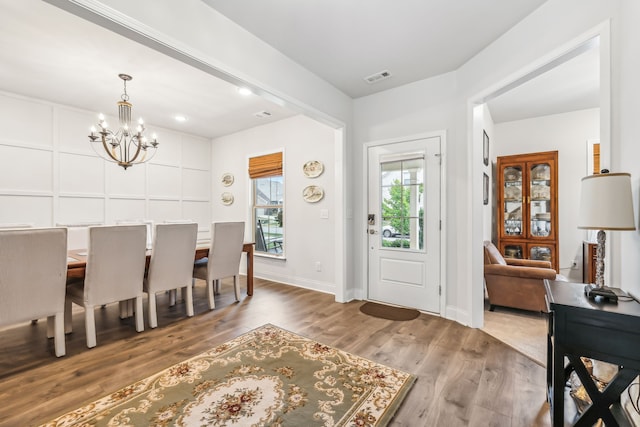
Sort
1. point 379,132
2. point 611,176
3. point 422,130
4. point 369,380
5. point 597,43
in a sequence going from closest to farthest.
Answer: point 611,176 < point 597,43 < point 369,380 < point 422,130 < point 379,132

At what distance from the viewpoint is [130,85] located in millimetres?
3424

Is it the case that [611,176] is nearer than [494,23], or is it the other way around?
[611,176]

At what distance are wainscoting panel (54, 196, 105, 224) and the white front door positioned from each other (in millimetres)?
4200

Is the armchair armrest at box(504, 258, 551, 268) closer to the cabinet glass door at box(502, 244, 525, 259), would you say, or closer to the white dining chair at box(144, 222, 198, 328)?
the cabinet glass door at box(502, 244, 525, 259)

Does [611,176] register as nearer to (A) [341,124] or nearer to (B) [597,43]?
(B) [597,43]

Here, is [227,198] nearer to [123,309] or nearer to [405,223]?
[123,309]

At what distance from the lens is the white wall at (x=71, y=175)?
12.3ft

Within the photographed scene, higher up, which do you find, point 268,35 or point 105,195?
point 268,35

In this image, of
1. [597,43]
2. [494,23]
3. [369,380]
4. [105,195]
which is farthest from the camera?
[105,195]

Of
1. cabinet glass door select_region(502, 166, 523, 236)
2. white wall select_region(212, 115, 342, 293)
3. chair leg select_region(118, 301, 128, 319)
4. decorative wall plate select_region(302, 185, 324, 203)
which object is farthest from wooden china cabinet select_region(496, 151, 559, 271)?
chair leg select_region(118, 301, 128, 319)

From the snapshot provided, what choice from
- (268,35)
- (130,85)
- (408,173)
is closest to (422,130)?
(408,173)

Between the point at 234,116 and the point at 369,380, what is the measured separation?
4132mm

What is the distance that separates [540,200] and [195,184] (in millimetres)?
6079

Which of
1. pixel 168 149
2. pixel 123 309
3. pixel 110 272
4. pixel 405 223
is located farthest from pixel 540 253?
pixel 168 149
